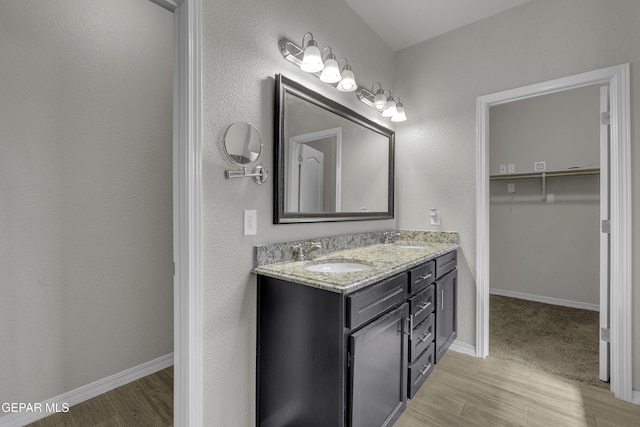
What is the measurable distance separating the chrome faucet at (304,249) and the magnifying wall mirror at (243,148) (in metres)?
0.44

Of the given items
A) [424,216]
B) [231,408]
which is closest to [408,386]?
[231,408]

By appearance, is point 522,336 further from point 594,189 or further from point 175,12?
point 175,12

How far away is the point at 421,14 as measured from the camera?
2.42 metres

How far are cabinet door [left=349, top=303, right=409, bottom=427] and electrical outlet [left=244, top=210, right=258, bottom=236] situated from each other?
2.34ft

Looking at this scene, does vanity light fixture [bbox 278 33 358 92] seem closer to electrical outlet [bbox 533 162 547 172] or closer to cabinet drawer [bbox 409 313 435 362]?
cabinet drawer [bbox 409 313 435 362]

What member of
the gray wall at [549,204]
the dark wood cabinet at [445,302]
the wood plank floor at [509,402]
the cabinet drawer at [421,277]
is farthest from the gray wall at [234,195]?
the gray wall at [549,204]

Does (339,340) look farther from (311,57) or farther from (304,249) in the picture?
(311,57)

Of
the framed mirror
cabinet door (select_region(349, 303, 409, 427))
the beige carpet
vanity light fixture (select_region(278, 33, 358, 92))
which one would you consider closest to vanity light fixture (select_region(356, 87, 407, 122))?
the framed mirror

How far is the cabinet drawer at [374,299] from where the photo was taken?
49.2 inches

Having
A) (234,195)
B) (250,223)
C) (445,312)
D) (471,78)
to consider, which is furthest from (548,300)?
(234,195)

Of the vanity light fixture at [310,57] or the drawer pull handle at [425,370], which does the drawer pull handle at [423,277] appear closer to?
the drawer pull handle at [425,370]

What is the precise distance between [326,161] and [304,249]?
0.66 meters

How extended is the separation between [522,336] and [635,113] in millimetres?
1998

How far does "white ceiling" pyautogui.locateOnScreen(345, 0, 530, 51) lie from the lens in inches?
90.5
